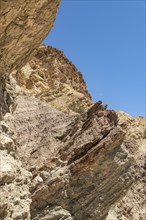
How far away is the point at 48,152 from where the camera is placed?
16.6 meters

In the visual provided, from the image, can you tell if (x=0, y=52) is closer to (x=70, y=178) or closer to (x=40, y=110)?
(x=70, y=178)

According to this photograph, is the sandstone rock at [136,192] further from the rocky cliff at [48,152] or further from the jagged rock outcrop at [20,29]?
the jagged rock outcrop at [20,29]

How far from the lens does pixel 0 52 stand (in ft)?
28.6

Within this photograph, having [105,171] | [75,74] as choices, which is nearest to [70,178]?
[105,171]

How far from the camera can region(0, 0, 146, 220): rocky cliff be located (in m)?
8.23

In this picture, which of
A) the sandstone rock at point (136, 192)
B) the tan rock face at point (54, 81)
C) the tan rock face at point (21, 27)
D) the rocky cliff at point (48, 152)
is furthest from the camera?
the tan rock face at point (54, 81)

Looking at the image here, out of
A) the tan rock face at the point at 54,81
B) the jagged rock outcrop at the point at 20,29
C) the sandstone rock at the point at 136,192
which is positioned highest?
the tan rock face at the point at 54,81

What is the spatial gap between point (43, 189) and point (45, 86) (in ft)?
64.9

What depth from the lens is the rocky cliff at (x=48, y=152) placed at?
8227 millimetres

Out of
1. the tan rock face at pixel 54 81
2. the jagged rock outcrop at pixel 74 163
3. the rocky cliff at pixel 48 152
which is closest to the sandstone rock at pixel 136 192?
the rocky cliff at pixel 48 152

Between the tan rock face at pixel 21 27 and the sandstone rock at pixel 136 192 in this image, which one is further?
the sandstone rock at pixel 136 192

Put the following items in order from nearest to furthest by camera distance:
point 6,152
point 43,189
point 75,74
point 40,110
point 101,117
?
point 6,152, point 43,189, point 101,117, point 40,110, point 75,74

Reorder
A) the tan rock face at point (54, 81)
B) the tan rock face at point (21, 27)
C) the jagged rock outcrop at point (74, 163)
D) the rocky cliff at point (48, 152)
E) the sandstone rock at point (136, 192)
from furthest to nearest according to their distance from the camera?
the tan rock face at point (54, 81)
the sandstone rock at point (136, 192)
the jagged rock outcrop at point (74, 163)
the rocky cliff at point (48, 152)
the tan rock face at point (21, 27)

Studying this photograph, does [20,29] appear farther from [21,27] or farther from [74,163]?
[74,163]
